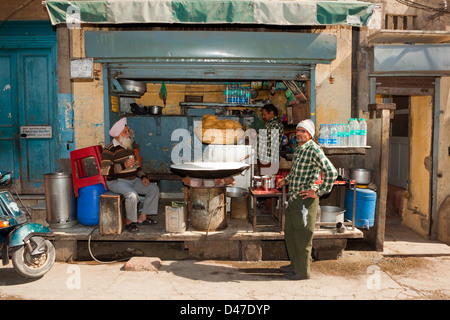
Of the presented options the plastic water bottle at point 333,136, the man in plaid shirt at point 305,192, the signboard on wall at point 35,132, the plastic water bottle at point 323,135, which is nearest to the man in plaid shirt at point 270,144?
the plastic water bottle at point 323,135

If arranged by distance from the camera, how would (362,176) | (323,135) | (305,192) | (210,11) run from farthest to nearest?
(323,135), (362,176), (210,11), (305,192)

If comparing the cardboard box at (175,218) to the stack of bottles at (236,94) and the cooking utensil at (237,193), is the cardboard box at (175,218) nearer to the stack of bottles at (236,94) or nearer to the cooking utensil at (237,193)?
the cooking utensil at (237,193)

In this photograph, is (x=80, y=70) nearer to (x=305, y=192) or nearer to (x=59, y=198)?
(x=59, y=198)

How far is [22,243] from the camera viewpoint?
431 cm

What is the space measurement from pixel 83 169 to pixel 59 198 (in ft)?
1.97

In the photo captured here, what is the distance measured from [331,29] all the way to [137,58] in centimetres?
371

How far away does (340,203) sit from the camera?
20.6 feet

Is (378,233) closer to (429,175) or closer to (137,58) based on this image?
(429,175)

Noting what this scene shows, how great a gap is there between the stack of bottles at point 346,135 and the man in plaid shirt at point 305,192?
1.32 meters

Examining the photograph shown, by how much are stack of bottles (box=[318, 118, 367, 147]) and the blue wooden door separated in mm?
5518

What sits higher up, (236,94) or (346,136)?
(236,94)

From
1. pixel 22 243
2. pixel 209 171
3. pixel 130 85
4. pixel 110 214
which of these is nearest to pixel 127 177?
pixel 110 214

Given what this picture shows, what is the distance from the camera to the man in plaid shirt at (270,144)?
23.1 ft
